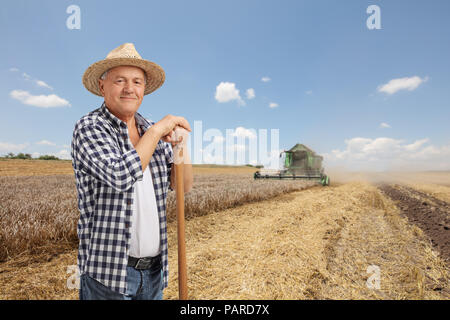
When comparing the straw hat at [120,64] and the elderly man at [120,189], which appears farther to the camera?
the straw hat at [120,64]

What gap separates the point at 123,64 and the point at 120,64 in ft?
0.07

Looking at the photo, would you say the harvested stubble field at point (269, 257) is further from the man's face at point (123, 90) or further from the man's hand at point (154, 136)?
the man's face at point (123, 90)

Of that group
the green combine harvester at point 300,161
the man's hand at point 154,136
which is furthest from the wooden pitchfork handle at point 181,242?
the green combine harvester at point 300,161

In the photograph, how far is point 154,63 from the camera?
195 cm

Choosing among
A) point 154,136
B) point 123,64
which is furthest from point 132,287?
point 123,64

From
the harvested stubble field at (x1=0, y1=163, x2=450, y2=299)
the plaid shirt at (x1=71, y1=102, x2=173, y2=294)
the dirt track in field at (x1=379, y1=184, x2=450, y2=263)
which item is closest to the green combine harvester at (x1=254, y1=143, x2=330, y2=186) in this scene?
the dirt track in field at (x1=379, y1=184, x2=450, y2=263)

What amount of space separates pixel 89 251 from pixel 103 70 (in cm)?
126

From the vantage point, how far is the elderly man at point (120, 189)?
4.75 feet

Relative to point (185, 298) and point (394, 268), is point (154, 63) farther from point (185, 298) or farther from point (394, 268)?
point (394, 268)

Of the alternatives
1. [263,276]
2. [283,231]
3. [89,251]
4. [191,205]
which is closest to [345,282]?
[263,276]

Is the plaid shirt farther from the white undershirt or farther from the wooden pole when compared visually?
the wooden pole

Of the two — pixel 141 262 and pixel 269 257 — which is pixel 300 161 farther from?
pixel 141 262

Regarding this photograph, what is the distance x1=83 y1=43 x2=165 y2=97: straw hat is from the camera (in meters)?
1.75

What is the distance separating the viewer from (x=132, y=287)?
5.36 feet
